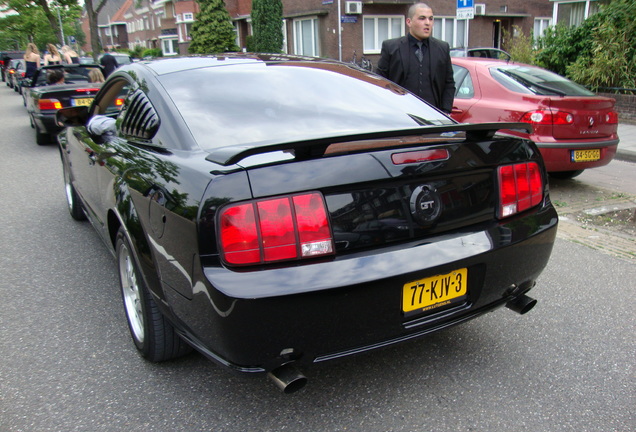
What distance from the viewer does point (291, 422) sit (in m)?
2.38

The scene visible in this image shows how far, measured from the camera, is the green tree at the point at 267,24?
28.3 metres

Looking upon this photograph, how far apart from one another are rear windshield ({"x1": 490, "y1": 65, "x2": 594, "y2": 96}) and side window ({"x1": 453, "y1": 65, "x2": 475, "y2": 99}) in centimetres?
30

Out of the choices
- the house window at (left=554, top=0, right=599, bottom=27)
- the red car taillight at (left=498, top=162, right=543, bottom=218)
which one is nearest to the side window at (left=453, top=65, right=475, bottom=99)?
the red car taillight at (left=498, top=162, right=543, bottom=218)

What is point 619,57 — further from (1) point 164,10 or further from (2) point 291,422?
(1) point 164,10

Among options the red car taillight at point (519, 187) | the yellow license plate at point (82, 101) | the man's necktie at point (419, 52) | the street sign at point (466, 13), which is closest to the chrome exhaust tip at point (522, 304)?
the red car taillight at point (519, 187)

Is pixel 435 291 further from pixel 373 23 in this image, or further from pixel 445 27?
pixel 445 27

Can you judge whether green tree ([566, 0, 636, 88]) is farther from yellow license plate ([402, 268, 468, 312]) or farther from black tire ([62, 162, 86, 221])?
yellow license plate ([402, 268, 468, 312])

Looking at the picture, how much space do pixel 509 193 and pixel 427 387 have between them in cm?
100

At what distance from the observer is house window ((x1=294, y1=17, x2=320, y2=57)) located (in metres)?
28.5

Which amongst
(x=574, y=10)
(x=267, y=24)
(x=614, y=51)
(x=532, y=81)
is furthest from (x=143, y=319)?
(x=267, y=24)

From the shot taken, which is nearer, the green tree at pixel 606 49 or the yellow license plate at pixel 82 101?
the yellow license plate at pixel 82 101

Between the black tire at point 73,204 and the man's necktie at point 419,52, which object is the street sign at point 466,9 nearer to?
the man's necktie at point 419,52

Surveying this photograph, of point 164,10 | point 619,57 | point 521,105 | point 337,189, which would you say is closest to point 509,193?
point 337,189

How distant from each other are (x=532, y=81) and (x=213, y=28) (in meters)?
28.9
